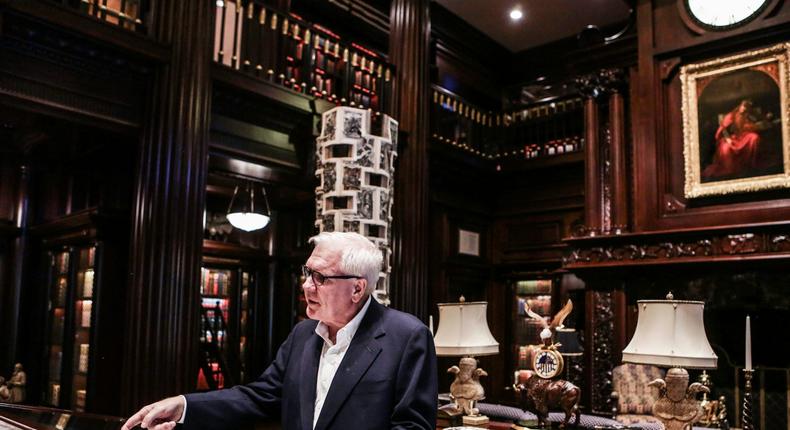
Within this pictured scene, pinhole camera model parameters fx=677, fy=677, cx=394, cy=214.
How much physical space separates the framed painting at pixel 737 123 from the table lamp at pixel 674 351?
4017 millimetres

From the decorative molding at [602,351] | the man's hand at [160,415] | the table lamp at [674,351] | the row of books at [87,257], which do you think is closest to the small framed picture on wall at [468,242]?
the decorative molding at [602,351]

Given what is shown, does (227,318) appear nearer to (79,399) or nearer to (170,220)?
(79,399)

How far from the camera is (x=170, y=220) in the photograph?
204 inches

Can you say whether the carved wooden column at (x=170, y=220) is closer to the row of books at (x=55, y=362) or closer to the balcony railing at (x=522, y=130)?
the row of books at (x=55, y=362)

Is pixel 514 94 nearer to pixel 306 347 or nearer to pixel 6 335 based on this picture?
pixel 6 335

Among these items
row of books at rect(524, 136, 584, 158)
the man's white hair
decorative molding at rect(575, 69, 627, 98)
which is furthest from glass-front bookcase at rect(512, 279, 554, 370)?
the man's white hair

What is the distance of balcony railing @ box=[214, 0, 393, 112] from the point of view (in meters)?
6.43

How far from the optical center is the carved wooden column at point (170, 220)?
16.3 ft

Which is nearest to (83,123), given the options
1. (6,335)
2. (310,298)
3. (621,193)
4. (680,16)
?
(310,298)

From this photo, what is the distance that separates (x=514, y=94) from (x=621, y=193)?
14.8 ft

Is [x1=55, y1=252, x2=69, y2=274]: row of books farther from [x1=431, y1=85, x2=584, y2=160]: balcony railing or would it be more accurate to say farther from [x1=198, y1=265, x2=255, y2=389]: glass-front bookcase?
[x1=431, y1=85, x2=584, y2=160]: balcony railing

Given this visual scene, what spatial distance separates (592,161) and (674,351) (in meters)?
4.93

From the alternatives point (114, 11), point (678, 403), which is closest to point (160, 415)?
Answer: point (678, 403)

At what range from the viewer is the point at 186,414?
79.8 inches
